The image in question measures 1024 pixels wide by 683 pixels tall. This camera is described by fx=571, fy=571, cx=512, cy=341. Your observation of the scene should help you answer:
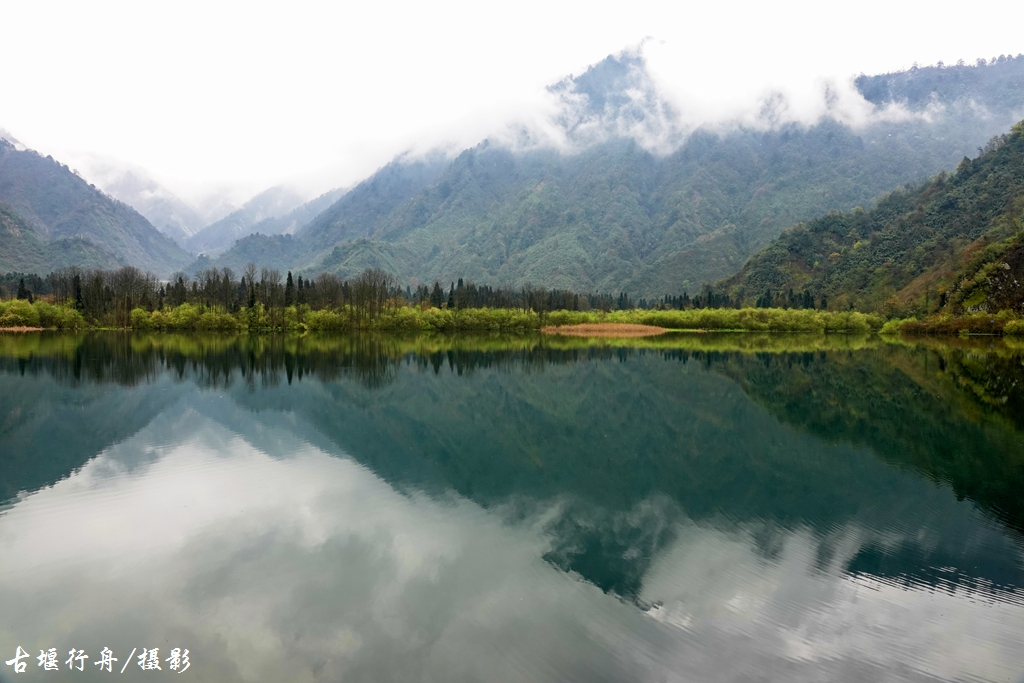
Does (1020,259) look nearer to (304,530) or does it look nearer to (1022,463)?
(1022,463)

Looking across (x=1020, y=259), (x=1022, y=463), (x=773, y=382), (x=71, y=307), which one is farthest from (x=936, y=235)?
(x=71, y=307)


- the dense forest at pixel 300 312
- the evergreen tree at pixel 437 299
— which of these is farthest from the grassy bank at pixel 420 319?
the evergreen tree at pixel 437 299

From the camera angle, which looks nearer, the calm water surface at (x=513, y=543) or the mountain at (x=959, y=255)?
the calm water surface at (x=513, y=543)

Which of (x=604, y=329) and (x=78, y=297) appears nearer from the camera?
(x=78, y=297)

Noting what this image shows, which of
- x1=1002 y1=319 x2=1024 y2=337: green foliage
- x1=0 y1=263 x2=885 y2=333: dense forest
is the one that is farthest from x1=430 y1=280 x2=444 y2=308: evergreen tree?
x1=1002 y1=319 x2=1024 y2=337: green foliage

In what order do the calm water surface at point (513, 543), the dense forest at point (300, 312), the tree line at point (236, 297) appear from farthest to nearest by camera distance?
the tree line at point (236, 297) < the dense forest at point (300, 312) < the calm water surface at point (513, 543)

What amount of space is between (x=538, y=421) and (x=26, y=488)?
1808cm

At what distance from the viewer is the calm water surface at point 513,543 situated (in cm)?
823

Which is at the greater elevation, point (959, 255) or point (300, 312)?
point (959, 255)

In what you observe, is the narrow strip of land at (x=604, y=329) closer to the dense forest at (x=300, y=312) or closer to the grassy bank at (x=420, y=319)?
the grassy bank at (x=420, y=319)

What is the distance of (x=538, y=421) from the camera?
2647 cm

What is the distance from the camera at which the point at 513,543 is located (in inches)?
476

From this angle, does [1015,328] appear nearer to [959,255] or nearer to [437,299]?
[959,255]

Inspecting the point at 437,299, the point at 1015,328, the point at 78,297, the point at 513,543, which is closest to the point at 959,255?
the point at 1015,328
